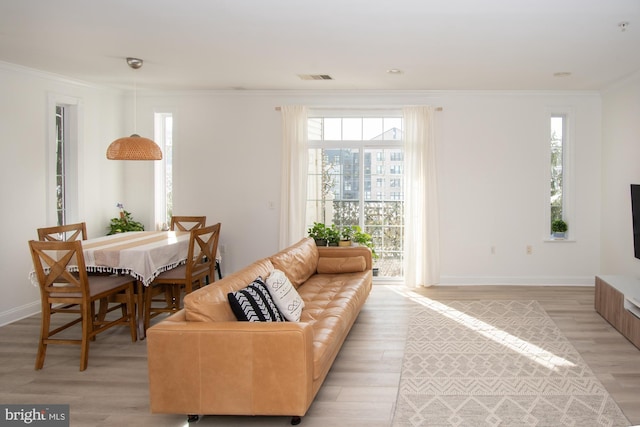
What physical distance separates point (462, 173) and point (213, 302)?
4905mm

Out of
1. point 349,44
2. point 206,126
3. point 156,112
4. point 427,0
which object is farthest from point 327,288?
point 156,112

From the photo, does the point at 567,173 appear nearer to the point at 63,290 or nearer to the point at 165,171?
the point at 165,171

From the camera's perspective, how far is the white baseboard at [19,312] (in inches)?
218

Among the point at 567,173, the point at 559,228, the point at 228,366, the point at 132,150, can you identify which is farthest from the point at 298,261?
the point at 567,173

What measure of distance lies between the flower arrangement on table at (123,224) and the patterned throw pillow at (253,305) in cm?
389

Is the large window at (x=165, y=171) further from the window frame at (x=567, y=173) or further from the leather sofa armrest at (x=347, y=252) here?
the window frame at (x=567, y=173)

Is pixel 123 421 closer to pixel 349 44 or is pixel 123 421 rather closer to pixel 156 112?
pixel 349 44

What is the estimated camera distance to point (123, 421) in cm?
325

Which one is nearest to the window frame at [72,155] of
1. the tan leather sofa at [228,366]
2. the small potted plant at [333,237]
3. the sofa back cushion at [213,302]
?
the small potted plant at [333,237]

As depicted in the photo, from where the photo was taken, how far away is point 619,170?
663 cm

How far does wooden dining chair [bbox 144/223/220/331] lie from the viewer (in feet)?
17.2

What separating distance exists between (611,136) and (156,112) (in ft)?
19.4

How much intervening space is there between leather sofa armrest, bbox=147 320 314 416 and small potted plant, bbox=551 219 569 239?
17.5 feet

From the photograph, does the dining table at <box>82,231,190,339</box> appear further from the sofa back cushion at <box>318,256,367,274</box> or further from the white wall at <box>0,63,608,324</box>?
the white wall at <box>0,63,608,324</box>
